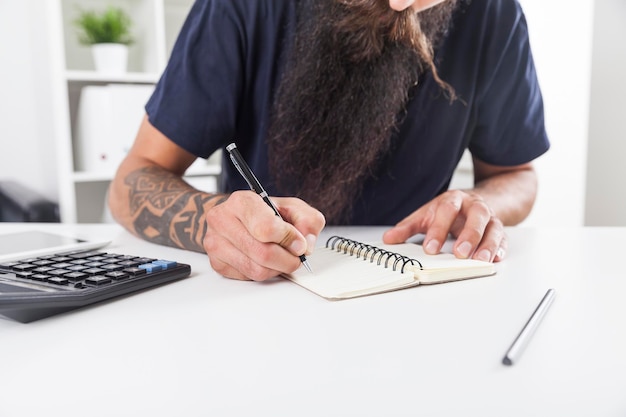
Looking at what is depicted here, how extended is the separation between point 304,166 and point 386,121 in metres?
0.18

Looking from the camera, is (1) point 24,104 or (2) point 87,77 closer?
(2) point 87,77

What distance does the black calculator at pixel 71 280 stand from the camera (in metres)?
0.47

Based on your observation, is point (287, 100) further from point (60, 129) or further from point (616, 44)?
point (616, 44)

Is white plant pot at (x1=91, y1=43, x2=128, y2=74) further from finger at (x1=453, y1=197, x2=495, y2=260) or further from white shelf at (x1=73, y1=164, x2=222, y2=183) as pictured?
finger at (x1=453, y1=197, x2=495, y2=260)

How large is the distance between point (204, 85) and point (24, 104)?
147 cm

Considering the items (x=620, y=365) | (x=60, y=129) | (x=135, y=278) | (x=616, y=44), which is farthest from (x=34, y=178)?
(x=616, y=44)

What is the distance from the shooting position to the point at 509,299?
0.54 m

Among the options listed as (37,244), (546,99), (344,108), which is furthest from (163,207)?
(546,99)

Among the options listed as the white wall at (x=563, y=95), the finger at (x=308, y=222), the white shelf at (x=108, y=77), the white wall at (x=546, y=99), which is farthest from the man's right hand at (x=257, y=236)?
the white wall at (x=563, y=95)

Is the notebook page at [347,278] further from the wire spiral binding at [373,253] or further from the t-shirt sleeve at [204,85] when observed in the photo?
the t-shirt sleeve at [204,85]

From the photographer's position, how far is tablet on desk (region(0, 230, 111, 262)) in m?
0.68

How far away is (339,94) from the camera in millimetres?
1044

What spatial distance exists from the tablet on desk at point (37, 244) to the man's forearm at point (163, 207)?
8 cm

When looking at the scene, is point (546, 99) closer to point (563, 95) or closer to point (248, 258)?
point (563, 95)
